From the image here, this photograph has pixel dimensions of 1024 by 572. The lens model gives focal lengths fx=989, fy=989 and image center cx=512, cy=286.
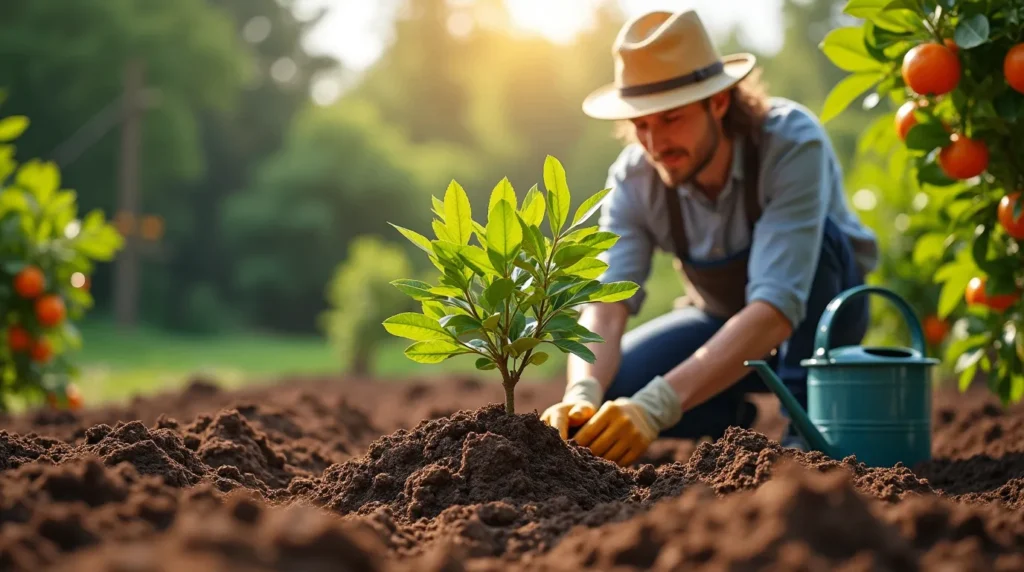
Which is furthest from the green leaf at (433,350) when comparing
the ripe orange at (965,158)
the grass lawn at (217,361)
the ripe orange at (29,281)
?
the grass lawn at (217,361)

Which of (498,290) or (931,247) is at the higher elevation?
(498,290)

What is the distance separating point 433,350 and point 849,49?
1.55 m

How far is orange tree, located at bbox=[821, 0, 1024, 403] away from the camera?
256cm

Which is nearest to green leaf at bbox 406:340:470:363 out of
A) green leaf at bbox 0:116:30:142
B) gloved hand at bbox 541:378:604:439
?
gloved hand at bbox 541:378:604:439

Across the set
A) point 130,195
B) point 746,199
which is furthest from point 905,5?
point 130,195

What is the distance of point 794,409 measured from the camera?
277 cm

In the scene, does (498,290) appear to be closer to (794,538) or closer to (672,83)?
(794,538)

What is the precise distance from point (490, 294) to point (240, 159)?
1155 inches

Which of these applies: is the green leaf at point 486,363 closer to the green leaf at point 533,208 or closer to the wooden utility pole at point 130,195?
the green leaf at point 533,208

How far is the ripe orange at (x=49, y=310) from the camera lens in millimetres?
4953

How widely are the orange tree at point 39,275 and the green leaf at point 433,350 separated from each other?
3.35 meters

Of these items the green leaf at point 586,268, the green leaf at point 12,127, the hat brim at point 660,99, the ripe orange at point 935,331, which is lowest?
the ripe orange at point 935,331

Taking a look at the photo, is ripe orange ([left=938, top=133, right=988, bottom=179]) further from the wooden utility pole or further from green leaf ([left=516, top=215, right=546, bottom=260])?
the wooden utility pole

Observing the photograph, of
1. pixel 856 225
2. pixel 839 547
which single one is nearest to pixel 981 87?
pixel 856 225
